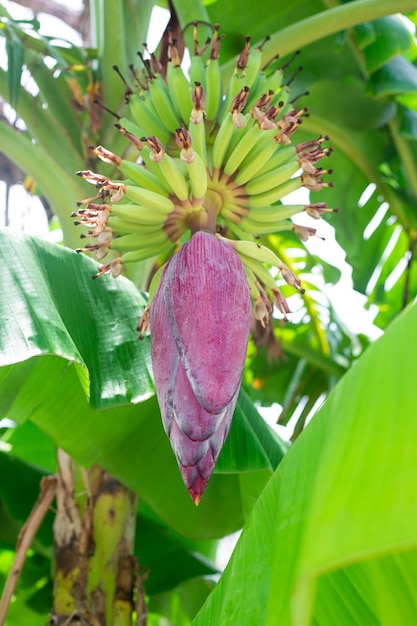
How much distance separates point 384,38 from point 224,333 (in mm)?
1078

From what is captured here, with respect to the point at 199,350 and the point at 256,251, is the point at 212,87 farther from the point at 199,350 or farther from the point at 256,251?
the point at 199,350

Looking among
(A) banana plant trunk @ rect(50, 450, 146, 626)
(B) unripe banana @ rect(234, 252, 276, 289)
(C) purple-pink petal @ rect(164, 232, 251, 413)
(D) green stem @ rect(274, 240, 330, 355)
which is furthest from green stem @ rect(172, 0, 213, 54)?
(D) green stem @ rect(274, 240, 330, 355)

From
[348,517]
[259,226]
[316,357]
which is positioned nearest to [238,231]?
[259,226]

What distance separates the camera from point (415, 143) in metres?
1.91

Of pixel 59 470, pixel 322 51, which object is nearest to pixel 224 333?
pixel 59 470

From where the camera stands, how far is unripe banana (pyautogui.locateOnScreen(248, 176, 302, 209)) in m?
1.05

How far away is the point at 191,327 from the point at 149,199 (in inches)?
10.0

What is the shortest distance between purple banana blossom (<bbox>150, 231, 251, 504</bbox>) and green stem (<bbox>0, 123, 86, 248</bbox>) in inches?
21.6

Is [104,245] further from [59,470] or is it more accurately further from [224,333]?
[59,470]

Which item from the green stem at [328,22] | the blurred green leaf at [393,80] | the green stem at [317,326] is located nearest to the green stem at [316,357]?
the green stem at [317,326]

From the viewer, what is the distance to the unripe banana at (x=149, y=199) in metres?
0.93

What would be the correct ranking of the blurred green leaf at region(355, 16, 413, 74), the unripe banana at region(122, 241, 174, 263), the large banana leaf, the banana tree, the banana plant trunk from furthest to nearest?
the blurred green leaf at region(355, 16, 413, 74)
the banana plant trunk
the unripe banana at region(122, 241, 174, 263)
the banana tree
the large banana leaf

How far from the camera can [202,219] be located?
984mm

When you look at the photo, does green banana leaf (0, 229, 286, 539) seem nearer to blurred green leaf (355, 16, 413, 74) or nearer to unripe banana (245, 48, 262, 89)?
unripe banana (245, 48, 262, 89)
